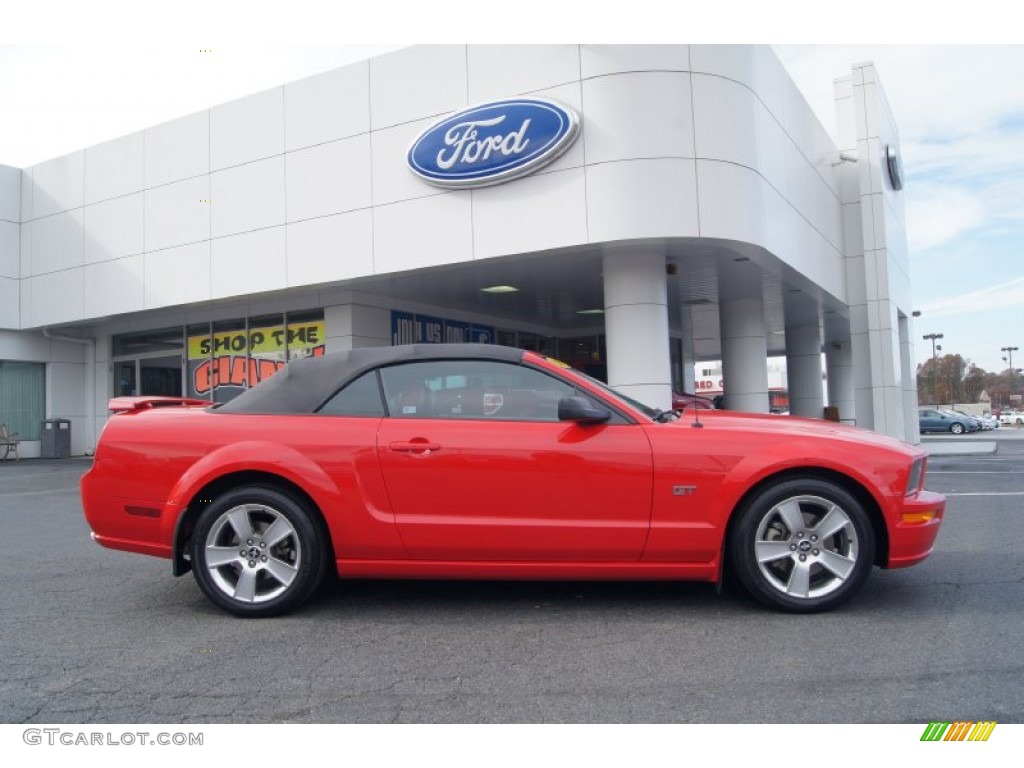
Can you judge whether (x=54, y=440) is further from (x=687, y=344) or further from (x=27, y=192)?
(x=687, y=344)

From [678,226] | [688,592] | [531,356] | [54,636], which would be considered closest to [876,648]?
[688,592]

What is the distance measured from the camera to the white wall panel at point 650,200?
11.0 m

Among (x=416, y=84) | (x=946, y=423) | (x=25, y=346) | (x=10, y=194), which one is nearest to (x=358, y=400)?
(x=416, y=84)

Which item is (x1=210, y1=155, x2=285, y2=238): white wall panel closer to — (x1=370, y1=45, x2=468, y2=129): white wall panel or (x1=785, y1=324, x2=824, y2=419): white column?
(x1=370, y1=45, x2=468, y2=129): white wall panel

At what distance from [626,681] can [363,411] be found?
6.81 feet

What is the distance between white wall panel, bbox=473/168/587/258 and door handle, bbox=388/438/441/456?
24.6 feet

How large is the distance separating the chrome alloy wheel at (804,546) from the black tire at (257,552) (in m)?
2.41

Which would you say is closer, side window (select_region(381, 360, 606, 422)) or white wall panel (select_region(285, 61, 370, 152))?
side window (select_region(381, 360, 606, 422))

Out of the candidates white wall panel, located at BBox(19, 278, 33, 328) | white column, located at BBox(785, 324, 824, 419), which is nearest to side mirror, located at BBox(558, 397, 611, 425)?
white wall panel, located at BBox(19, 278, 33, 328)

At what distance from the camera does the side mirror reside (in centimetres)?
418

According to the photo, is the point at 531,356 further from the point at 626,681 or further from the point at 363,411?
the point at 626,681

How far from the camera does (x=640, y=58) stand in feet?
36.3

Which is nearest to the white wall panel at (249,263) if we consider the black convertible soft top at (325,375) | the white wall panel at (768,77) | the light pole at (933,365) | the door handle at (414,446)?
the white wall panel at (768,77)

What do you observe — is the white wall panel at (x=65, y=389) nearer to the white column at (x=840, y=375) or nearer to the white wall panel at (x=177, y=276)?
the white wall panel at (x=177, y=276)
